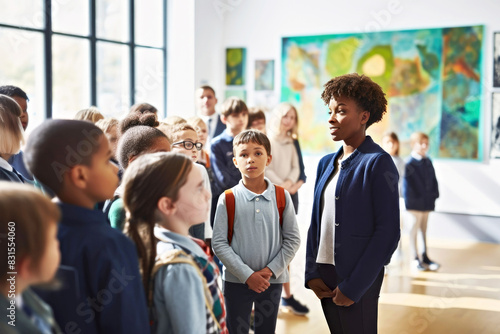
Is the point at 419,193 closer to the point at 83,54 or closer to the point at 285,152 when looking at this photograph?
the point at 285,152

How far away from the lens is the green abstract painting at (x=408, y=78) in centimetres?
727

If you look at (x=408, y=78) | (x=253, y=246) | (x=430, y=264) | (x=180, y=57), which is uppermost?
(x=180, y=57)

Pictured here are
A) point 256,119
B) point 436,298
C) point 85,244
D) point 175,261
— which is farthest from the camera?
point 256,119

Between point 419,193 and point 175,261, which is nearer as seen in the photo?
point 175,261

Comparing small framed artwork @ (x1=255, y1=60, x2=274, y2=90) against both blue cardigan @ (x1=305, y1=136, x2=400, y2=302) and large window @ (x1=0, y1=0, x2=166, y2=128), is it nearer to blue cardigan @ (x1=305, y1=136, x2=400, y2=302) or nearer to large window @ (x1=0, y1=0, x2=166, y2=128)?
large window @ (x1=0, y1=0, x2=166, y2=128)

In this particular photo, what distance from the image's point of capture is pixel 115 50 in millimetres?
7609

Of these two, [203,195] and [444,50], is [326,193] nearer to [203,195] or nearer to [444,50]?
[203,195]

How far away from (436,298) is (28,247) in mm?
4396

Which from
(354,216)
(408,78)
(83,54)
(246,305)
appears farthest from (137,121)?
(408,78)

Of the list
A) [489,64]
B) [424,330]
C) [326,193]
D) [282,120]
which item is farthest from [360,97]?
[489,64]

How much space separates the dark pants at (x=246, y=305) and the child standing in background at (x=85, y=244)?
4.48 ft

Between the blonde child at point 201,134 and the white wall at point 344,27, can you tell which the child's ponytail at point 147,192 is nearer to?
the blonde child at point 201,134

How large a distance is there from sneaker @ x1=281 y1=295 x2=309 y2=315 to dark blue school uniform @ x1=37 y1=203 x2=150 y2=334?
308 centimetres

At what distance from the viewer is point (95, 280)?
4.63 feet
